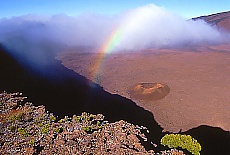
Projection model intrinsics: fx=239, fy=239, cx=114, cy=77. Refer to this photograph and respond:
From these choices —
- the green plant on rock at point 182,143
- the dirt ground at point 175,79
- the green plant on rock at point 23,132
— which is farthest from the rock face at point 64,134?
the dirt ground at point 175,79

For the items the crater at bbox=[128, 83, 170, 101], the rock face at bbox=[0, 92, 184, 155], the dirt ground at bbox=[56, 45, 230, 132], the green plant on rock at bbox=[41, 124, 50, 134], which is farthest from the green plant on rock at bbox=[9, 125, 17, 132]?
the crater at bbox=[128, 83, 170, 101]

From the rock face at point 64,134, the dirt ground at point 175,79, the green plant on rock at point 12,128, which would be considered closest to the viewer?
the rock face at point 64,134

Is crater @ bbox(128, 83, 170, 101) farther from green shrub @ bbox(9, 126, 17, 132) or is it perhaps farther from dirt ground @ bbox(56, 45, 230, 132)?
green shrub @ bbox(9, 126, 17, 132)

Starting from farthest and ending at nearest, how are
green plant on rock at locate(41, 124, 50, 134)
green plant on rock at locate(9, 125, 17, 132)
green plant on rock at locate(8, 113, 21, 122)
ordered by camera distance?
green plant on rock at locate(8, 113, 21, 122), green plant on rock at locate(9, 125, 17, 132), green plant on rock at locate(41, 124, 50, 134)

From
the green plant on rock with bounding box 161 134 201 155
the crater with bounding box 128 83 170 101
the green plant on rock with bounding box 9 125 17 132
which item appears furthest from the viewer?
the crater with bounding box 128 83 170 101

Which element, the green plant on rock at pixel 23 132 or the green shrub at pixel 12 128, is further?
the green shrub at pixel 12 128

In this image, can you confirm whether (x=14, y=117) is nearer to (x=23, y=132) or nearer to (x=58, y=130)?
(x=23, y=132)

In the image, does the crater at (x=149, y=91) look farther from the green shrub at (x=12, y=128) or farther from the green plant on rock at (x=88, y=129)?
the green shrub at (x=12, y=128)

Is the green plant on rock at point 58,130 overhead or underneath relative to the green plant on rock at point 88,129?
overhead
